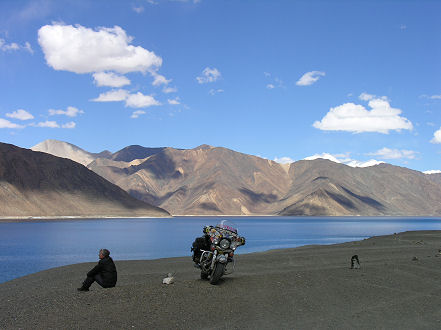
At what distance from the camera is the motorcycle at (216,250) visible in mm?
14492

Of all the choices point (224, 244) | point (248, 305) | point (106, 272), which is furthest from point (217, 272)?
point (106, 272)

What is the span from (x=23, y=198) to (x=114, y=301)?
181422 millimetres

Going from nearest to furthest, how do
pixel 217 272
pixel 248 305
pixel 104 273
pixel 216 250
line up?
pixel 248 305, pixel 104 273, pixel 217 272, pixel 216 250

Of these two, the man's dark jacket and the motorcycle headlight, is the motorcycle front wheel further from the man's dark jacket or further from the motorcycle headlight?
the man's dark jacket

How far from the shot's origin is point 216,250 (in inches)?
584

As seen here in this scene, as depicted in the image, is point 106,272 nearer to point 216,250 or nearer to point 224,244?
point 216,250

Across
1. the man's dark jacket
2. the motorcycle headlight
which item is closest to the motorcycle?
the motorcycle headlight

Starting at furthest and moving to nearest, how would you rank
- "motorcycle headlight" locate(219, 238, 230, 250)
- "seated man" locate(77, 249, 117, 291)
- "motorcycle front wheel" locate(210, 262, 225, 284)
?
"motorcycle headlight" locate(219, 238, 230, 250) → "motorcycle front wheel" locate(210, 262, 225, 284) → "seated man" locate(77, 249, 117, 291)

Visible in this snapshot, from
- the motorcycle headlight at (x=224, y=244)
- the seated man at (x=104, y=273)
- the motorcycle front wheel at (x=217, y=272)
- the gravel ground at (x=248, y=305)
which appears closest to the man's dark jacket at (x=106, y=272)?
the seated man at (x=104, y=273)

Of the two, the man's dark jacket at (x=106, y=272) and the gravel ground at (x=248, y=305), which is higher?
the man's dark jacket at (x=106, y=272)

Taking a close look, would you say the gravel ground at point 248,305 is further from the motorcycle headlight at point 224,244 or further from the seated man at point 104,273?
the motorcycle headlight at point 224,244

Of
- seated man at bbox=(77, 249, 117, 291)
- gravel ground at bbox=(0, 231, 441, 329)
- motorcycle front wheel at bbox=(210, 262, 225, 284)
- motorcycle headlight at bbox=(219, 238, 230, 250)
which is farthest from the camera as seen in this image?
Result: motorcycle headlight at bbox=(219, 238, 230, 250)

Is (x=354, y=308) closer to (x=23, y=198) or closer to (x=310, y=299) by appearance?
(x=310, y=299)

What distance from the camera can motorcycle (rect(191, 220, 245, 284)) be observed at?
571 inches
